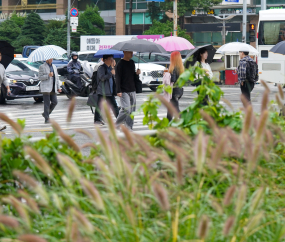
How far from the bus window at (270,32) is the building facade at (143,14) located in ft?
84.7

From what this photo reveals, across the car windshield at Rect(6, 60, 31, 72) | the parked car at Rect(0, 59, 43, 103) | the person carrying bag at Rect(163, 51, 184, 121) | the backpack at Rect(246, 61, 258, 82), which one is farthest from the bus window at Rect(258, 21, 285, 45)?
the person carrying bag at Rect(163, 51, 184, 121)

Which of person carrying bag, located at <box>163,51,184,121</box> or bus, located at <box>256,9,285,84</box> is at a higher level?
bus, located at <box>256,9,285,84</box>

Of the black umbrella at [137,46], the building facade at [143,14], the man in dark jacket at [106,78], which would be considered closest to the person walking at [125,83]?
the man in dark jacket at [106,78]

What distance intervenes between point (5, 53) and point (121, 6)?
171ft

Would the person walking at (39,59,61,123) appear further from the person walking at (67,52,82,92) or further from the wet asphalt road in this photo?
the person walking at (67,52,82,92)

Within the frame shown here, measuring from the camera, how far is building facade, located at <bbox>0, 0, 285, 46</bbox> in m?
58.2

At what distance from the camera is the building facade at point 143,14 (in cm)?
5819

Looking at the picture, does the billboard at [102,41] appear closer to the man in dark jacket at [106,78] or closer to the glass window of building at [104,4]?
the man in dark jacket at [106,78]

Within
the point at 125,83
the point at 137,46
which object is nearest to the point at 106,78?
the point at 125,83

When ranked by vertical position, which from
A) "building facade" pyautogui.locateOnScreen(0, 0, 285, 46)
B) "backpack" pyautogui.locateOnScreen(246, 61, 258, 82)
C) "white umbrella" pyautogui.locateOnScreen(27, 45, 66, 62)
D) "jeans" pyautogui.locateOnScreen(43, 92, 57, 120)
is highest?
"building facade" pyautogui.locateOnScreen(0, 0, 285, 46)

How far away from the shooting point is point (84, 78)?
62.4 ft

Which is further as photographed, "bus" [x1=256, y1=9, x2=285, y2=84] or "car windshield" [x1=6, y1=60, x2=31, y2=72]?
"bus" [x1=256, y1=9, x2=285, y2=84]

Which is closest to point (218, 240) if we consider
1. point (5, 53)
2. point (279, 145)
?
point (279, 145)

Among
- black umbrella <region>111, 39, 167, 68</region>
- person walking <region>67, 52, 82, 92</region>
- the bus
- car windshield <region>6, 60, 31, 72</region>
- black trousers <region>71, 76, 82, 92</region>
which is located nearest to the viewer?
black umbrella <region>111, 39, 167, 68</region>
